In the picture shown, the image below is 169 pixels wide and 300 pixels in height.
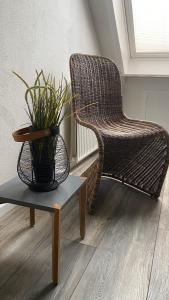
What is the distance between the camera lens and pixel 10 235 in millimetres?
1393

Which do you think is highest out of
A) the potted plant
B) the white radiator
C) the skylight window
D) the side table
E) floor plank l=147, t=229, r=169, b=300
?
the skylight window

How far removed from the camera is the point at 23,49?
1.55m

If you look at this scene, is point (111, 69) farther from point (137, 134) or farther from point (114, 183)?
point (114, 183)

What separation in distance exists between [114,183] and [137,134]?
0.51 m

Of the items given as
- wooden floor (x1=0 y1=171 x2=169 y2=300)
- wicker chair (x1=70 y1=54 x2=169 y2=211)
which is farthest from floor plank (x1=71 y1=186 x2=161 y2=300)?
wicker chair (x1=70 y1=54 x2=169 y2=211)

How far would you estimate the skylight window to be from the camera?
8.18 feet

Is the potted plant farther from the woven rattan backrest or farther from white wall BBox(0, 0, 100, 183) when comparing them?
the woven rattan backrest

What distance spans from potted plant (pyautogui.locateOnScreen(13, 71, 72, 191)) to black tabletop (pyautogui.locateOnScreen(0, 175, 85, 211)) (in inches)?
1.3

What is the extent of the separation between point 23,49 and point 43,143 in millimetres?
690

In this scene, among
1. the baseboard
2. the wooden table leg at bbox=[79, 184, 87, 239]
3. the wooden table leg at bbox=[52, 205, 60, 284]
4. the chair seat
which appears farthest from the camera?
the chair seat

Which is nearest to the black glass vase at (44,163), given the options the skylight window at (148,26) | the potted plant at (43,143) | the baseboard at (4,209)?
the potted plant at (43,143)

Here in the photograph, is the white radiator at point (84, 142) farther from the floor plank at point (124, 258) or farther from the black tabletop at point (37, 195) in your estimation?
the black tabletop at point (37, 195)

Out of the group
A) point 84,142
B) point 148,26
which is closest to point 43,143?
point 84,142

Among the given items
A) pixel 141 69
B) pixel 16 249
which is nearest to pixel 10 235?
pixel 16 249
